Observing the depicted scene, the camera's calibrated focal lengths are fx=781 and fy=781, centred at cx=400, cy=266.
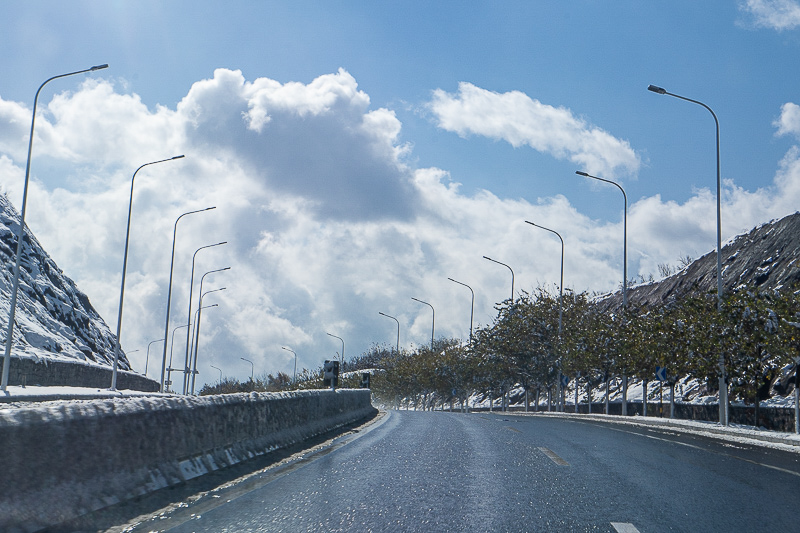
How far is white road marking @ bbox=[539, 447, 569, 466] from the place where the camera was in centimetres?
1064

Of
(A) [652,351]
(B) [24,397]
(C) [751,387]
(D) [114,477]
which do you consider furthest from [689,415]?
(D) [114,477]

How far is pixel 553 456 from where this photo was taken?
38.1 ft

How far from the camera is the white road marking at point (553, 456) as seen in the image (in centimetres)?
1064

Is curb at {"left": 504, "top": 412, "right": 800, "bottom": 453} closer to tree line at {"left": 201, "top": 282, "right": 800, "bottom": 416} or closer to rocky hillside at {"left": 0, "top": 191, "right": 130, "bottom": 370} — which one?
tree line at {"left": 201, "top": 282, "right": 800, "bottom": 416}

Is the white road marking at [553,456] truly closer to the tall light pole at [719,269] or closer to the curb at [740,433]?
the curb at [740,433]

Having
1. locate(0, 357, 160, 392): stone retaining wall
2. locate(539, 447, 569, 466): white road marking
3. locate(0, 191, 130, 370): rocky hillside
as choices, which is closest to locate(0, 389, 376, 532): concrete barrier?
locate(539, 447, 569, 466): white road marking

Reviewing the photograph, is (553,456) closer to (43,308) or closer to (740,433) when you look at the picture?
(740,433)

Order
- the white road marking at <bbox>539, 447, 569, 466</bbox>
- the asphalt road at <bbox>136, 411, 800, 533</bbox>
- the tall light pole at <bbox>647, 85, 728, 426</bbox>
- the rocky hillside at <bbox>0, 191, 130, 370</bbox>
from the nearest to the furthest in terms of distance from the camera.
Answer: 1. the asphalt road at <bbox>136, 411, 800, 533</bbox>
2. the white road marking at <bbox>539, 447, 569, 466</bbox>
3. the tall light pole at <bbox>647, 85, 728, 426</bbox>
4. the rocky hillside at <bbox>0, 191, 130, 370</bbox>

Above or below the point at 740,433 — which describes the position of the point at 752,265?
above

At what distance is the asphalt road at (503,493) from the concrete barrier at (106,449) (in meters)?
0.61

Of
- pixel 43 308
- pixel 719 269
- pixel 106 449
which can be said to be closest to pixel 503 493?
pixel 106 449

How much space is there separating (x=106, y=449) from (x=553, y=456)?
7.09 m

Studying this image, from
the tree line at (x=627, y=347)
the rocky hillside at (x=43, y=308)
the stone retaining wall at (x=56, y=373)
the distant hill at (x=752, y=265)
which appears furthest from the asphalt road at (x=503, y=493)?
the rocky hillside at (x=43, y=308)

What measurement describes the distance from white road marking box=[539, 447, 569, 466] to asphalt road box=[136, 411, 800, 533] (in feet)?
0.10
